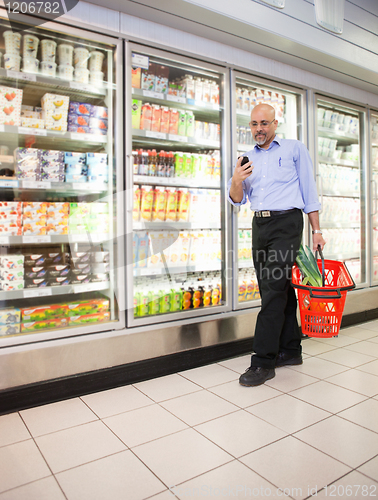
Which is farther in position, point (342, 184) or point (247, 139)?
point (342, 184)

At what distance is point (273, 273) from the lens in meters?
2.55

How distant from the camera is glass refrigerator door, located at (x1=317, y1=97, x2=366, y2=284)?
13.2ft

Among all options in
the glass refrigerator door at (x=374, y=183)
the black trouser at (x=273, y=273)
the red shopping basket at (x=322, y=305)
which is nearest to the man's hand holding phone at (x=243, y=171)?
the black trouser at (x=273, y=273)

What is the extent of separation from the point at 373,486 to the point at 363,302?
2.96m

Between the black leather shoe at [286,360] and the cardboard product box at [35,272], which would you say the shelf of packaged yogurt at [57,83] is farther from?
the black leather shoe at [286,360]

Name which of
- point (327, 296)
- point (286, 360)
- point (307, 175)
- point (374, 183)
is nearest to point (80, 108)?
point (307, 175)

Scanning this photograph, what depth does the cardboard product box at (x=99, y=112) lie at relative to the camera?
8.71 feet

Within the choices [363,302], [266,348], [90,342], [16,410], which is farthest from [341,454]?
[363,302]

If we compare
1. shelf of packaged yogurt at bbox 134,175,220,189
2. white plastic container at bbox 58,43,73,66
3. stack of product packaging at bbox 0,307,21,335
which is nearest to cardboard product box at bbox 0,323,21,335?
stack of product packaging at bbox 0,307,21,335

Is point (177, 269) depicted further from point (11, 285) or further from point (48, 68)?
point (48, 68)

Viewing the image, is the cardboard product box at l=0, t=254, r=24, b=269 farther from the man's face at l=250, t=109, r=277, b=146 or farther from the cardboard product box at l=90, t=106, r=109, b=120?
the man's face at l=250, t=109, r=277, b=146

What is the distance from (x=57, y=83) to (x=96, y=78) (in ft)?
0.95

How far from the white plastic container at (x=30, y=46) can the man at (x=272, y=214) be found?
58.3 inches

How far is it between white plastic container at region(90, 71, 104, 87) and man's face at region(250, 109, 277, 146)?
1.08m
